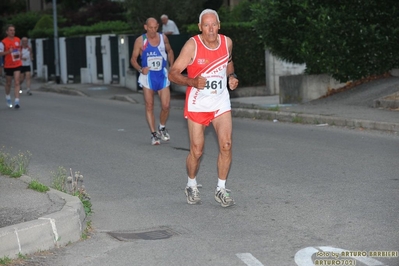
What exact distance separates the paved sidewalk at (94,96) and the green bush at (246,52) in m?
1.75

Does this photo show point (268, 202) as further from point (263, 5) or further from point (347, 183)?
point (263, 5)

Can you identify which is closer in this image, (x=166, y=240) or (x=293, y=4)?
(x=166, y=240)

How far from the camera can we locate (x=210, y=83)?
8547mm

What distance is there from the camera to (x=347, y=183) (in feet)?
31.6

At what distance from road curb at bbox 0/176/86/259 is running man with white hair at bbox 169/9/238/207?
5.26 ft

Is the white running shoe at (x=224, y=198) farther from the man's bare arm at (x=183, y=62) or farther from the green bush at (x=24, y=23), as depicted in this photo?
the green bush at (x=24, y=23)

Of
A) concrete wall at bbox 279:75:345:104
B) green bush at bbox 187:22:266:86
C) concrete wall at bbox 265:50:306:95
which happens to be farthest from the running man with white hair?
green bush at bbox 187:22:266:86

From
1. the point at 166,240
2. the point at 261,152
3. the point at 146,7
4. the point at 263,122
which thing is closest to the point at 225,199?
the point at 166,240

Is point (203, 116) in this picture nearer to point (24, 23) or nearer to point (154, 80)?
point (154, 80)

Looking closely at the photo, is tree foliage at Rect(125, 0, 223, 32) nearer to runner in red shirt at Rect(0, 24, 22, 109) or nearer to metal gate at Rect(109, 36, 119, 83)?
metal gate at Rect(109, 36, 119, 83)

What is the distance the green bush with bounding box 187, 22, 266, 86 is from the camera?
24.6 meters

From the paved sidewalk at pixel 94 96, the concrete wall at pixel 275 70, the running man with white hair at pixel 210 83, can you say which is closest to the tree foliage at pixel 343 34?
the paved sidewalk at pixel 94 96

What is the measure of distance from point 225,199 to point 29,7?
59.5 meters

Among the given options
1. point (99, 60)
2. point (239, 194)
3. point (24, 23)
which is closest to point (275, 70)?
point (99, 60)
